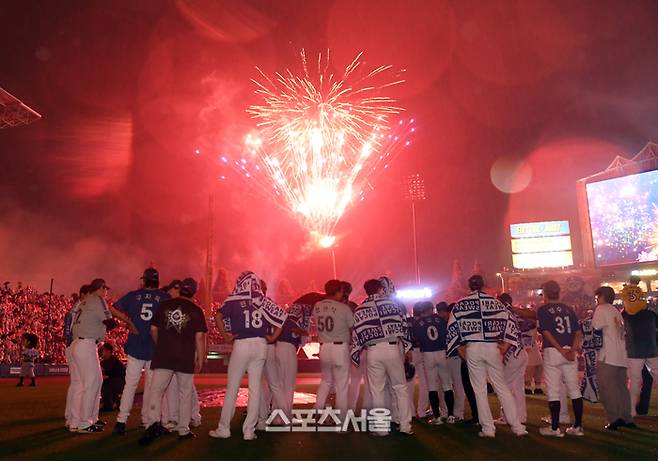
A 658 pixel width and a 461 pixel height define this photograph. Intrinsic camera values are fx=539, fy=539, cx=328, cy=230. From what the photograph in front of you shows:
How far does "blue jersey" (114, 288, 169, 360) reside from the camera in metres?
8.59

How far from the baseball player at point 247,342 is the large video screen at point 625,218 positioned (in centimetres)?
5195

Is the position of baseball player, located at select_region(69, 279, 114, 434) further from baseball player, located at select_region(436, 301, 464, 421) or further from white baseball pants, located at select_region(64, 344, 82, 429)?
baseball player, located at select_region(436, 301, 464, 421)

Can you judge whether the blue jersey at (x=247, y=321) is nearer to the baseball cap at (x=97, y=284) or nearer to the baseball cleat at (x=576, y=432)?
the baseball cap at (x=97, y=284)

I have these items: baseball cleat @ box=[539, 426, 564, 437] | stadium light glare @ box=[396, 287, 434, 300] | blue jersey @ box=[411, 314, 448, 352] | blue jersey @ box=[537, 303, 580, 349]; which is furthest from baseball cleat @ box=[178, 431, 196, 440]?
stadium light glare @ box=[396, 287, 434, 300]

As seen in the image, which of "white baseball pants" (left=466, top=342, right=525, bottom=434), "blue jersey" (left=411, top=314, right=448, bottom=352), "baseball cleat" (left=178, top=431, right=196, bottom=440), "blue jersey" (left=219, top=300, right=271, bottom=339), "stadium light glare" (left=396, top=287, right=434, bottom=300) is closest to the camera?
"baseball cleat" (left=178, top=431, right=196, bottom=440)

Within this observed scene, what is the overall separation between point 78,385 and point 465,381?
678 cm

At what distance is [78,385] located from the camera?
854 centimetres

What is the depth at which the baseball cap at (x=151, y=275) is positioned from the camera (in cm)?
888

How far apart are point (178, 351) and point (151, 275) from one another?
1.67 meters

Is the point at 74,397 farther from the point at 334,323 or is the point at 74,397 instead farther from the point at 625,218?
the point at 625,218

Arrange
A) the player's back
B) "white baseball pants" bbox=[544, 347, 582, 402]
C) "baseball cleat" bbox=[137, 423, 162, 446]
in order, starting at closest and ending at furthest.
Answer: "baseball cleat" bbox=[137, 423, 162, 446] → "white baseball pants" bbox=[544, 347, 582, 402] → the player's back

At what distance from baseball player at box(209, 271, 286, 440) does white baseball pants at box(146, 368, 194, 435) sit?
458 mm

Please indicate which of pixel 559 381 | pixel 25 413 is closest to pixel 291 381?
pixel 559 381

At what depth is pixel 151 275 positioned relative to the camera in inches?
352
